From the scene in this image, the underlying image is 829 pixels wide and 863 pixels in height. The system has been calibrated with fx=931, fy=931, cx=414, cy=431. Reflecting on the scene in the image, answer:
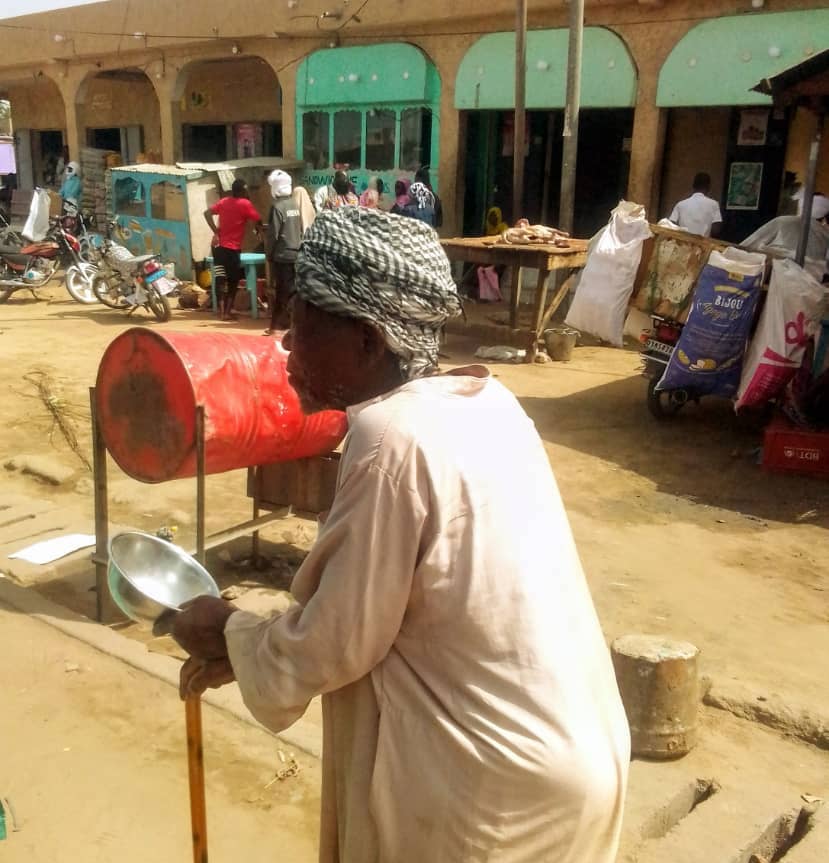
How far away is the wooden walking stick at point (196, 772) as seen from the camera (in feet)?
5.15

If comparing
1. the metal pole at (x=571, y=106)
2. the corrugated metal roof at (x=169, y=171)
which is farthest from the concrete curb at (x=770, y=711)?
the corrugated metal roof at (x=169, y=171)

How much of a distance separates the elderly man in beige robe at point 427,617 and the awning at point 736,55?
966 cm

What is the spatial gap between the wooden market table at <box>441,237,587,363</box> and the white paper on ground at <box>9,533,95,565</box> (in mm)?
5028

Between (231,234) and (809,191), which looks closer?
(809,191)

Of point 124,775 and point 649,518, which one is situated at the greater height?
point 124,775

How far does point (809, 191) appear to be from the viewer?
21.6 feet

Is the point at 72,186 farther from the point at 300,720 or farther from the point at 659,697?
the point at 659,697

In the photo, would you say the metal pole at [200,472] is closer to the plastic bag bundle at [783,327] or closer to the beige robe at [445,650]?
the beige robe at [445,650]

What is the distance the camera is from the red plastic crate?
5965 mm

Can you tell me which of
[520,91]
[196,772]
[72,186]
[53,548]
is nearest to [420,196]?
[520,91]

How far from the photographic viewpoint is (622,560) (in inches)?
189

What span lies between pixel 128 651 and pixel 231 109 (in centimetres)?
1662

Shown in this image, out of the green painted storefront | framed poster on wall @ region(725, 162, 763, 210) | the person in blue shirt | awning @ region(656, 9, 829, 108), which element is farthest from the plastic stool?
the person in blue shirt

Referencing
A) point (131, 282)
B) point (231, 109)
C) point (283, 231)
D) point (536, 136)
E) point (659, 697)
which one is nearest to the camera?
point (659, 697)
